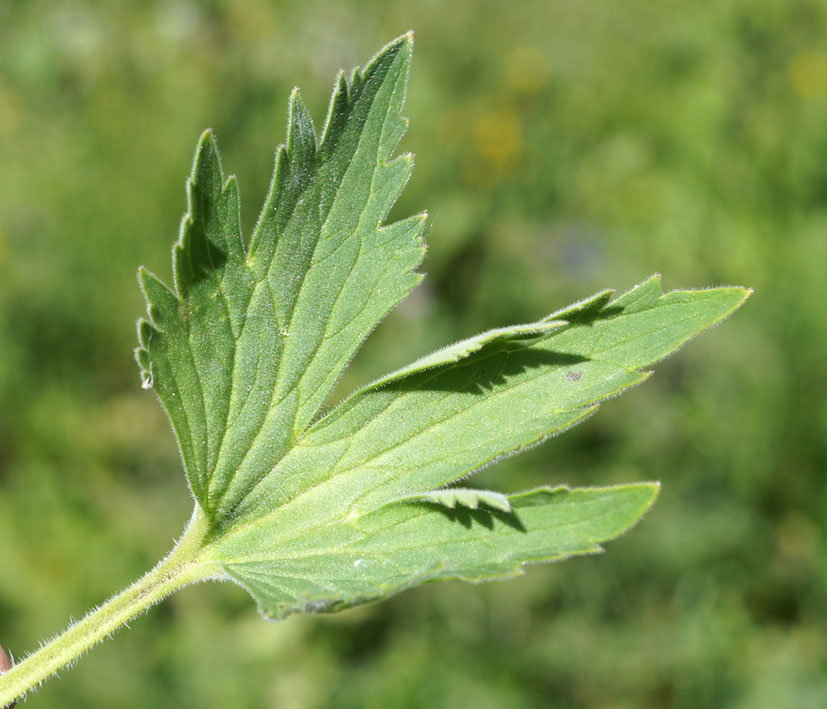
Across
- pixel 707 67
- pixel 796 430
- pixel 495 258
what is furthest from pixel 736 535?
pixel 707 67

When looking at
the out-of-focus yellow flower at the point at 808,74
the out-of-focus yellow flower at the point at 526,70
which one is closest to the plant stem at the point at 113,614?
the out-of-focus yellow flower at the point at 526,70

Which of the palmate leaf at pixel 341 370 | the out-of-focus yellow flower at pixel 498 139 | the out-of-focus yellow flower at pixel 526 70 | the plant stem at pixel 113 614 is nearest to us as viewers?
the plant stem at pixel 113 614

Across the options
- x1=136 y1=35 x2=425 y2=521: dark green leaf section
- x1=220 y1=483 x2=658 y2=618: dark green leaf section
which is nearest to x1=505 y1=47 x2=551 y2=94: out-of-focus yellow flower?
x1=136 y1=35 x2=425 y2=521: dark green leaf section

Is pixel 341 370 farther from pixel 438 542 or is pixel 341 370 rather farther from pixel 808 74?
pixel 808 74

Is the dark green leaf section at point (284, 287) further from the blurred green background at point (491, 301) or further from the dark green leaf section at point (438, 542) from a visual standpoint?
the blurred green background at point (491, 301)

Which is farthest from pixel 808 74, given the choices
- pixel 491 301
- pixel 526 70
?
pixel 491 301

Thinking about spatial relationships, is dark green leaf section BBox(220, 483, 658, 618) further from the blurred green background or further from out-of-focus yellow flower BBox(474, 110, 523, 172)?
out-of-focus yellow flower BBox(474, 110, 523, 172)
